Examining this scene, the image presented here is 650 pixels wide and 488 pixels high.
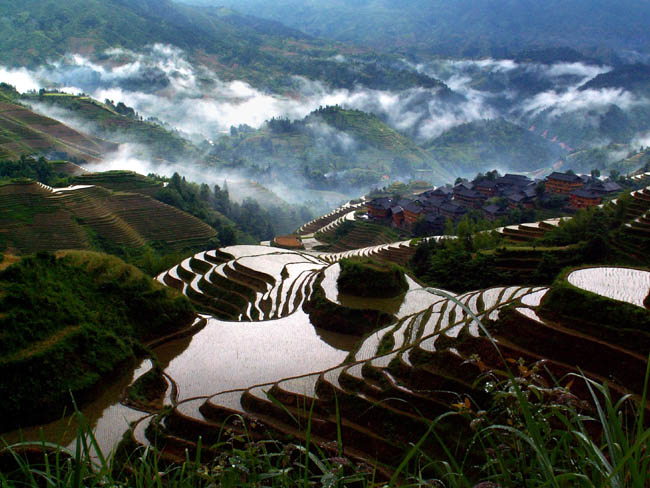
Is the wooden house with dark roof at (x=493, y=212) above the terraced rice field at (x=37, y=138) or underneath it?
underneath

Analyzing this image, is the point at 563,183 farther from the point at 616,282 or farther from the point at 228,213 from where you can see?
the point at 616,282

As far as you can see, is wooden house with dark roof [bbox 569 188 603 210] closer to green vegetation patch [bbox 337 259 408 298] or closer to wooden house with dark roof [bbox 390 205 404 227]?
wooden house with dark roof [bbox 390 205 404 227]

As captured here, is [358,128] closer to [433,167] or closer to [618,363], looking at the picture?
[433,167]

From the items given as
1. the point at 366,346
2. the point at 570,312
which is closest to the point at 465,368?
the point at 570,312

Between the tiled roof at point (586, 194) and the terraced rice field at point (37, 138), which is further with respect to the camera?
the terraced rice field at point (37, 138)

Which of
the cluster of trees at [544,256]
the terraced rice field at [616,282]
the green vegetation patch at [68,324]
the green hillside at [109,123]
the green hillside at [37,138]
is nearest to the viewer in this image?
the terraced rice field at [616,282]

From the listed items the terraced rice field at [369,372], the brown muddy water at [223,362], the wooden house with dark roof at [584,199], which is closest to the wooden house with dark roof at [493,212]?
the wooden house with dark roof at [584,199]

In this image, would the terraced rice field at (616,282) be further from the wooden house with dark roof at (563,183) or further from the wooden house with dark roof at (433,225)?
the wooden house with dark roof at (563,183)
